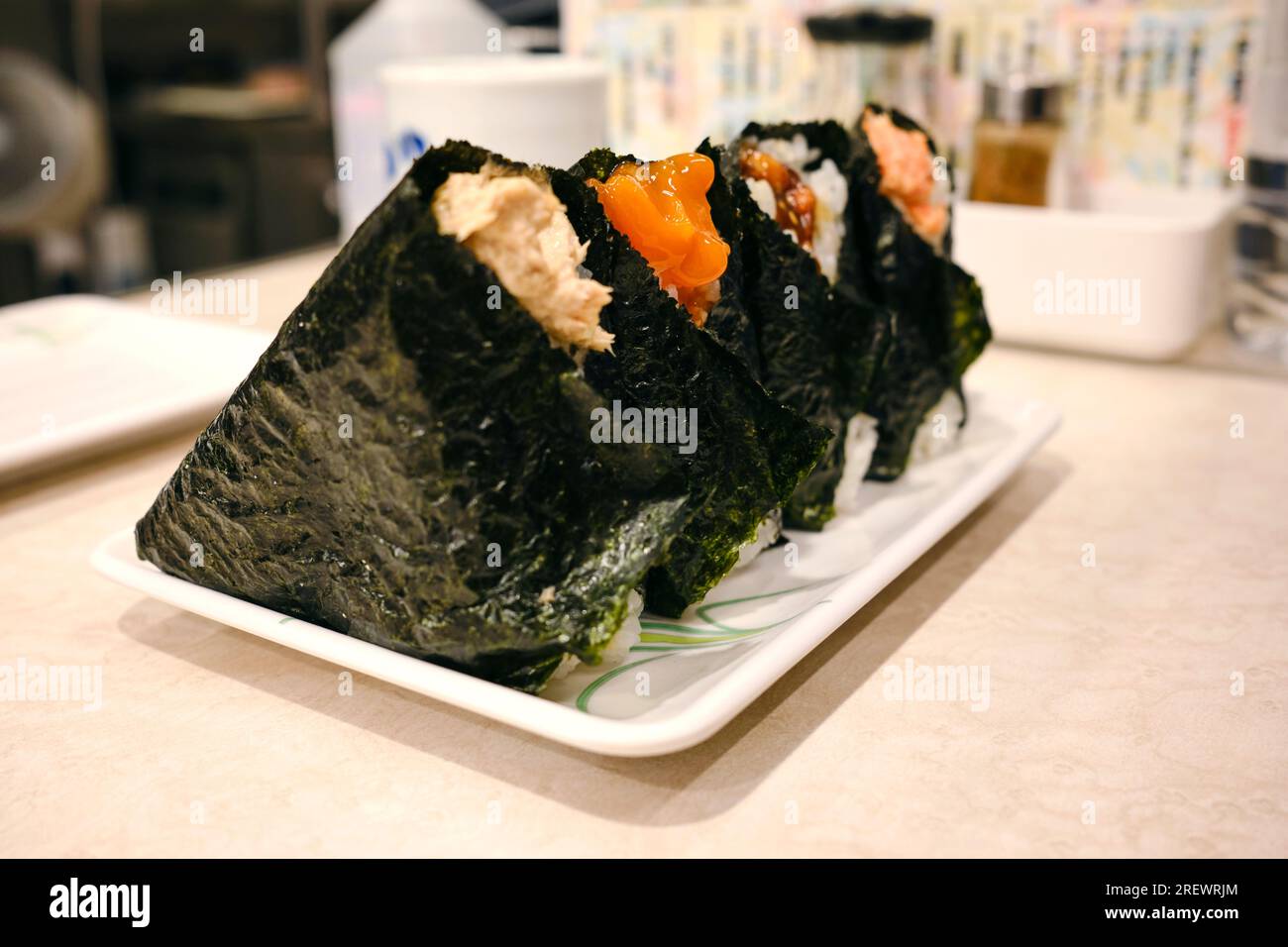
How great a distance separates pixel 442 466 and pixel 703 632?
0.22m

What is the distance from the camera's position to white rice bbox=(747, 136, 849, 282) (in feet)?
2.97

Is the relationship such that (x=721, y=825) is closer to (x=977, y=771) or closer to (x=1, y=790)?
(x=977, y=771)

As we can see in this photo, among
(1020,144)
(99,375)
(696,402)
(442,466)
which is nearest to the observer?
(442,466)

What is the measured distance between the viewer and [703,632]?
2.48 ft

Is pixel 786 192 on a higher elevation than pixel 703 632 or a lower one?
higher

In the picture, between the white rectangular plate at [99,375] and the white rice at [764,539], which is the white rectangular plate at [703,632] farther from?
the white rectangular plate at [99,375]

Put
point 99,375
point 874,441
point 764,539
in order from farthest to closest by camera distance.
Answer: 1. point 99,375
2. point 874,441
3. point 764,539

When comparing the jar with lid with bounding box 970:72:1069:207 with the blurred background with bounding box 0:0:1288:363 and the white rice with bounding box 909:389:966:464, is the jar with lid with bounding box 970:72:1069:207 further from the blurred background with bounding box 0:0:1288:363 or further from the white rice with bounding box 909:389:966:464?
the white rice with bounding box 909:389:966:464

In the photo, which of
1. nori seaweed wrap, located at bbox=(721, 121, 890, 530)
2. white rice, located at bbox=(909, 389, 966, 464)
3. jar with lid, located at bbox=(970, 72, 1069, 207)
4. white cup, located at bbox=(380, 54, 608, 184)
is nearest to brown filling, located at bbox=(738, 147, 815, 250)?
nori seaweed wrap, located at bbox=(721, 121, 890, 530)

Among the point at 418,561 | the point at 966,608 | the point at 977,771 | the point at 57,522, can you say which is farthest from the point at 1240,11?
the point at 57,522

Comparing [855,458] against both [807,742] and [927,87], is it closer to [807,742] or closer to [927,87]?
[807,742]

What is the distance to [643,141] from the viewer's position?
1911 mm

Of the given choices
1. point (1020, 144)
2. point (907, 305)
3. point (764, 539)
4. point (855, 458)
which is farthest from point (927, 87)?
point (764, 539)

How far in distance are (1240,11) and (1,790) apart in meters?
1.54
